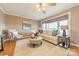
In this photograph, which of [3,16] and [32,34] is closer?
[3,16]

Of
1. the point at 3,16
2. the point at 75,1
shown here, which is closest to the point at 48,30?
the point at 75,1

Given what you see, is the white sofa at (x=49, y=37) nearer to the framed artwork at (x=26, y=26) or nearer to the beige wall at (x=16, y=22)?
the beige wall at (x=16, y=22)

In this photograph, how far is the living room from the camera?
1.86m

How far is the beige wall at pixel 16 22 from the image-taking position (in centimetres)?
198

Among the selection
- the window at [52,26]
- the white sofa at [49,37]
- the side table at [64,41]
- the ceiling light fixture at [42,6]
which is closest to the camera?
the ceiling light fixture at [42,6]

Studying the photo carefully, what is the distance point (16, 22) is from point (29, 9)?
47 centimetres

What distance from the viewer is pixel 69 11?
194 centimetres

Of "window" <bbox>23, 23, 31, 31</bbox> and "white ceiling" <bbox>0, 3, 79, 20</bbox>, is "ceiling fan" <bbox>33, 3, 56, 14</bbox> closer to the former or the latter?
"white ceiling" <bbox>0, 3, 79, 20</bbox>

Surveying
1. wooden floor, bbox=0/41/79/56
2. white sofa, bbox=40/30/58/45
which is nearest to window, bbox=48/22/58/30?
white sofa, bbox=40/30/58/45

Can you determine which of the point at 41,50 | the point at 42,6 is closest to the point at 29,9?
the point at 42,6

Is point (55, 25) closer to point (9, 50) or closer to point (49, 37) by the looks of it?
point (49, 37)

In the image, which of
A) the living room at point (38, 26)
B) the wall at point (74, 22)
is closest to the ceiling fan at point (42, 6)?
the living room at point (38, 26)

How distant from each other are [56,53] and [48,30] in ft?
2.10

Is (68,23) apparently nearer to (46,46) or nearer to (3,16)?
(46,46)
